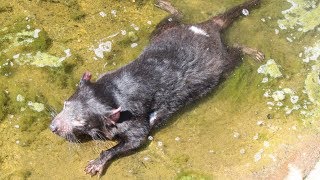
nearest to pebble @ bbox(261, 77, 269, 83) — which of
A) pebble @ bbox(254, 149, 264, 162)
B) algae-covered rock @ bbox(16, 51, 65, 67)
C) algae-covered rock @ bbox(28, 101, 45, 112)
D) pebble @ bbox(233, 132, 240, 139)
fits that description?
pebble @ bbox(233, 132, 240, 139)

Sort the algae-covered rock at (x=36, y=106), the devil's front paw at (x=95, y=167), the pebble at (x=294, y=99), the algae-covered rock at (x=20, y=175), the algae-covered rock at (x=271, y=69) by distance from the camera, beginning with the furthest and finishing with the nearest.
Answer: the algae-covered rock at (x=271, y=69) → the pebble at (x=294, y=99) → the algae-covered rock at (x=36, y=106) → the devil's front paw at (x=95, y=167) → the algae-covered rock at (x=20, y=175)

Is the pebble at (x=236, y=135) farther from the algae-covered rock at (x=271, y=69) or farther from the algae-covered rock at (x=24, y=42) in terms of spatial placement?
the algae-covered rock at (x=24, y=42)

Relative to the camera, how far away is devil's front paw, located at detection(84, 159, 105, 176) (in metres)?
6.78

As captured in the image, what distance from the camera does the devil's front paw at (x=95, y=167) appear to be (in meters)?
6.78

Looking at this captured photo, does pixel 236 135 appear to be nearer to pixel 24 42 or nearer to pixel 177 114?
pixel 177 114

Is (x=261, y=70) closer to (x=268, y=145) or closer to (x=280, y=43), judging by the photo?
(x=280, y=43)

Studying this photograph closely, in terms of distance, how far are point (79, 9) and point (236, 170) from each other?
356cm

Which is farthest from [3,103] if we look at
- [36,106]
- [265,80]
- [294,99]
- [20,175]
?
[294,99]

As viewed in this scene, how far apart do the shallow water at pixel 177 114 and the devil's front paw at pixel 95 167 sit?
0.48 feet

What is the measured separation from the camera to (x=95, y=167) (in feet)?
22.3

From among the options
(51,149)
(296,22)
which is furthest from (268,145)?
(51,149)

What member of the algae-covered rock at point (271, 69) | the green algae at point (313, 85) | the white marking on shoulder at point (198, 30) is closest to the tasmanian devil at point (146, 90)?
the white marking on shoulder at point (198, 30)

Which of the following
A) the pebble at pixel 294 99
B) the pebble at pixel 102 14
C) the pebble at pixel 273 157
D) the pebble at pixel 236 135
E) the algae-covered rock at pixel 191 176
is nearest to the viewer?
the algae-covered rock at pixel 191 176

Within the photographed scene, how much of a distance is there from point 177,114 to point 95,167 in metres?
1.46
